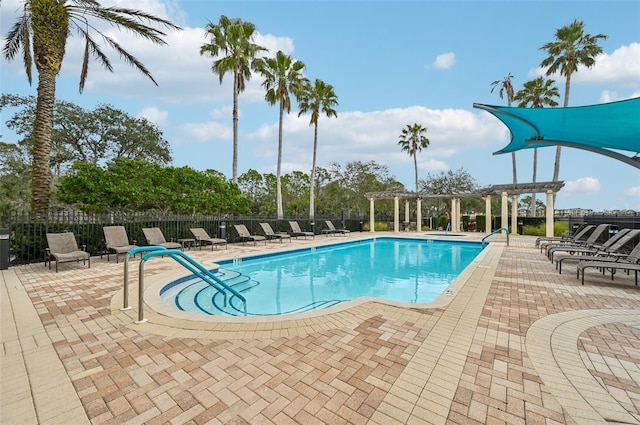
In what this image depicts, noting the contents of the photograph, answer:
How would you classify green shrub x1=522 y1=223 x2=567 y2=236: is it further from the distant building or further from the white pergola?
the distant building

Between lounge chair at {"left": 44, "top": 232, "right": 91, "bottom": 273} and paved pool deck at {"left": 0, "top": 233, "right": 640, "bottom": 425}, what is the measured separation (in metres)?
2.22

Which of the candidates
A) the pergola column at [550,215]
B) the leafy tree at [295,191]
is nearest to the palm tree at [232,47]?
the leafy tree at [295,191]

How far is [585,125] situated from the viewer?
5.77m

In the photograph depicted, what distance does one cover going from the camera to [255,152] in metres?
31.2

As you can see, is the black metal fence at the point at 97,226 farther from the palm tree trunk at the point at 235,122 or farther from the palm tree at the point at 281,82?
the palm tree at the point at 281,82

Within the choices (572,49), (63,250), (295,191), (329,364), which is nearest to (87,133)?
(295,191)

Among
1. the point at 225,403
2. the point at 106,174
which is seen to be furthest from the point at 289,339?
the point at 106,174

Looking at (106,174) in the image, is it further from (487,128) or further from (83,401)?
(487,128)

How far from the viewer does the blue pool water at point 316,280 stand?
582 cm

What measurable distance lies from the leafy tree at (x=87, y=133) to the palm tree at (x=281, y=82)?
12577mm

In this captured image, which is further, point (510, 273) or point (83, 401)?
point (510, 273)

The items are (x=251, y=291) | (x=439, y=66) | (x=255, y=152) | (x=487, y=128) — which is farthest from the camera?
(x=255, y=152)

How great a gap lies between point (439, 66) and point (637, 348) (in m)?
19.8

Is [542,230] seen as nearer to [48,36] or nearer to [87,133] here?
[48,36]
